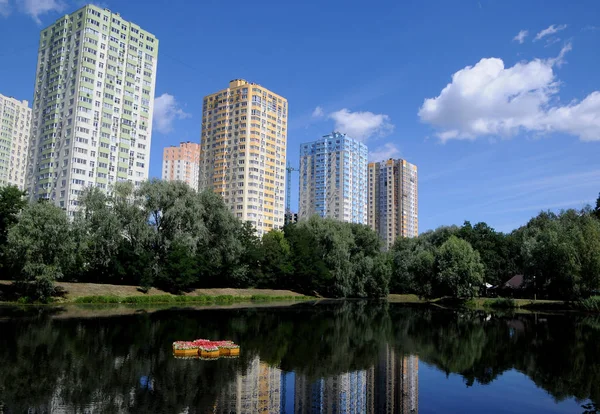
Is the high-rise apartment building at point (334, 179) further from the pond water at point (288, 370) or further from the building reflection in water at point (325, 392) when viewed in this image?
the building reflection in water at point (325, 392)

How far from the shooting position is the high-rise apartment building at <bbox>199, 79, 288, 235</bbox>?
425 feet

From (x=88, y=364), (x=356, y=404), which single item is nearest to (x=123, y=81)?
(x=88, y=364)

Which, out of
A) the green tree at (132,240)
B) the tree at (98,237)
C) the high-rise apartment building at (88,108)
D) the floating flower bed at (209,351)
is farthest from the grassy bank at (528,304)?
the high-rise apartment building at (88,108)

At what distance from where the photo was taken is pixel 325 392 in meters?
16.0

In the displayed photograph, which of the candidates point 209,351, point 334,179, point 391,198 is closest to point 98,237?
point 209,351

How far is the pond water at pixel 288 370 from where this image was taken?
14.2 meters

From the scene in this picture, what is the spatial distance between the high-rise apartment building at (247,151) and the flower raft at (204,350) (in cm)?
10516

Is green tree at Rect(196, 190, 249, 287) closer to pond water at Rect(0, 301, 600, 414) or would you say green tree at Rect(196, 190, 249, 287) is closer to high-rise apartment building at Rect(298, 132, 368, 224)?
pond water at Rect(0, 301, 600, 414)

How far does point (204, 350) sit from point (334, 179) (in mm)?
149506

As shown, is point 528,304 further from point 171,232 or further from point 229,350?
point 229,350

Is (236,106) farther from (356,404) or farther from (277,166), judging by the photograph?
(356,404)

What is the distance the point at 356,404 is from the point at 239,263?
64.2 meters

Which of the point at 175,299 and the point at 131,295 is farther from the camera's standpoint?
the point at 175,299

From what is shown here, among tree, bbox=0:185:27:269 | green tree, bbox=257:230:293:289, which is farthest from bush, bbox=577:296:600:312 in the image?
tree, bbox=0:185:27:269
